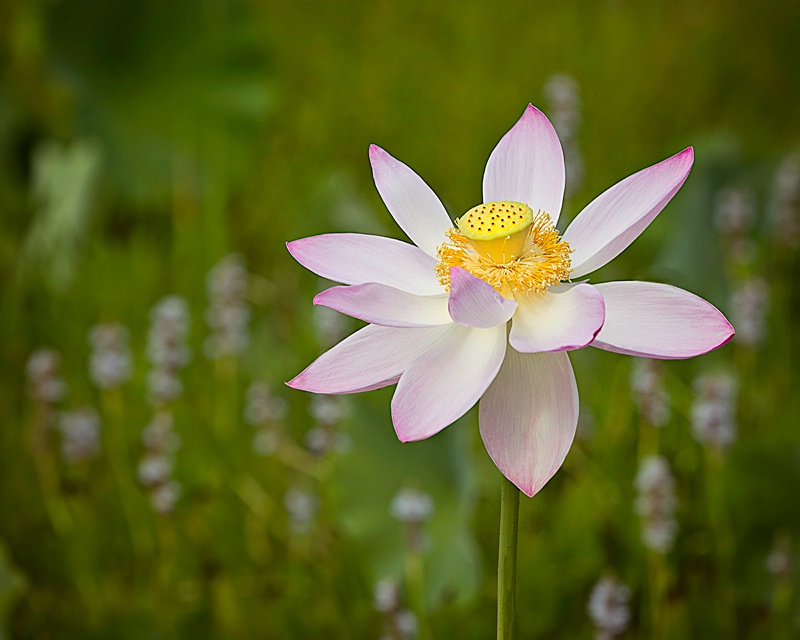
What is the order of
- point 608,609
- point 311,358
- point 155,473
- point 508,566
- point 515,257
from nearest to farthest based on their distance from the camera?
point 508,566
point 515,257
point 608,609
point 155,473
point 311,358

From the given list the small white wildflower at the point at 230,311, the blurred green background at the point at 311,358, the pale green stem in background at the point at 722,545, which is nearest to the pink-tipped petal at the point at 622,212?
the blurred green background at the point at 311,358

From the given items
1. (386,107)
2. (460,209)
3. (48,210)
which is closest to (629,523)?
(460,209)

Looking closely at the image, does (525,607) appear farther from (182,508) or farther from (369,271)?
(369,271)

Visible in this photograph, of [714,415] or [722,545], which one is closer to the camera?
[714,415]

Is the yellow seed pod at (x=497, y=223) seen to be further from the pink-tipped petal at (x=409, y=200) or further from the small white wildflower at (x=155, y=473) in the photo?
the small white wildflower at (x=155, y=473)

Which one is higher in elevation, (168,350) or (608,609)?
(168,350)

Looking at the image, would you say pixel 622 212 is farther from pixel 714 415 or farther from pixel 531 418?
pixel 714 415

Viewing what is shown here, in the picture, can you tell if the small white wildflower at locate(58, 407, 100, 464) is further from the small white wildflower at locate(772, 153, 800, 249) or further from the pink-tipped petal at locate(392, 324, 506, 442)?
the small white wildflower at locate(772, 153, 800, 249)

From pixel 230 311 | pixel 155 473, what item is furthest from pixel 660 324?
pixel 230 311
